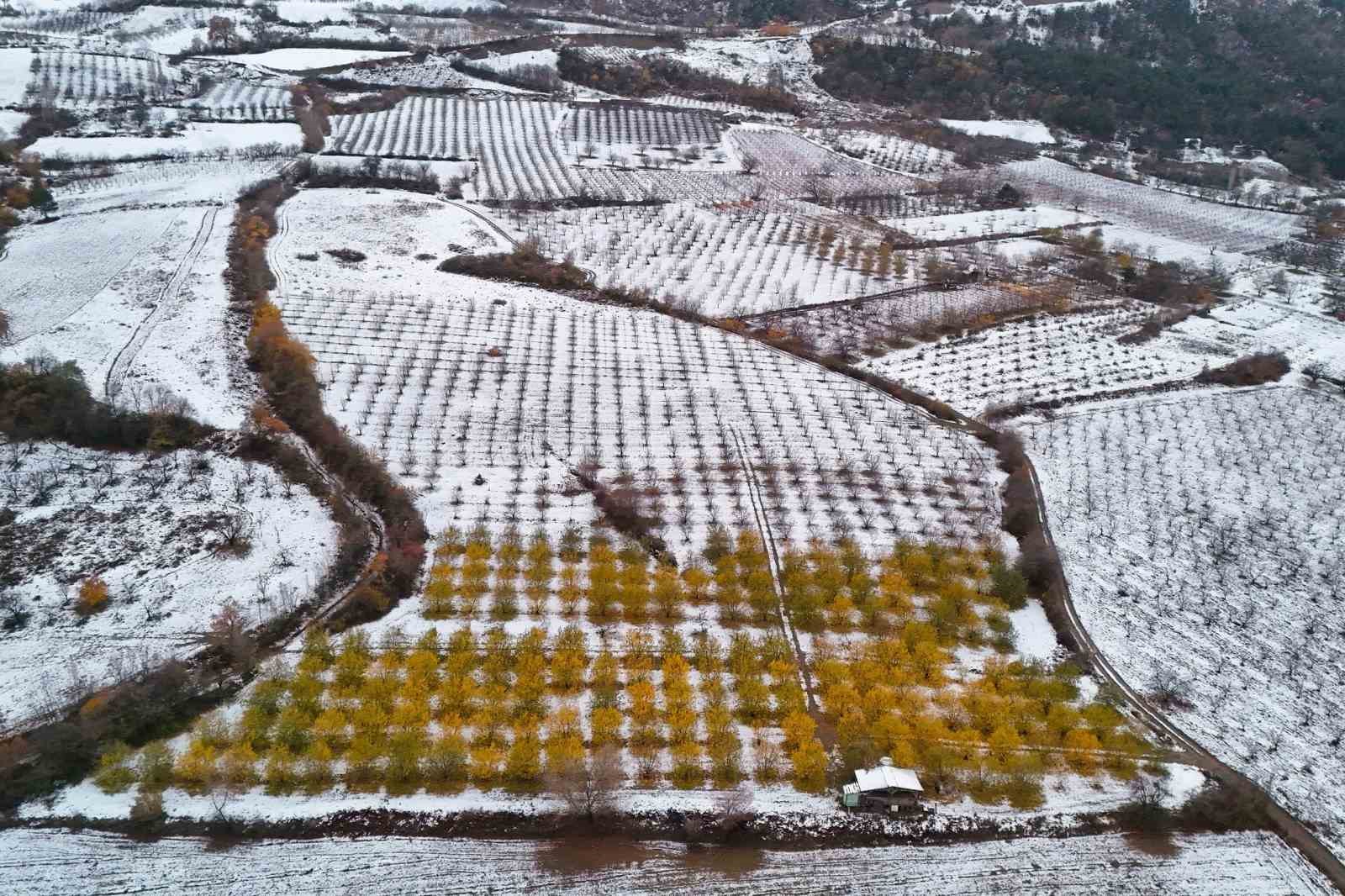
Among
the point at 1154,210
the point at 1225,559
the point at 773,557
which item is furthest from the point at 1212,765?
the point at 1154,210

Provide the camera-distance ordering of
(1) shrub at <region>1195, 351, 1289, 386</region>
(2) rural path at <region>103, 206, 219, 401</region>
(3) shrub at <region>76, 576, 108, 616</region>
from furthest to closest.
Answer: (1) shrub at <region>1195, 351, 1289, 386</region> < (2) rural path at <region>103, 206, 219, 401</region> < (3) shrub at <region>76, 576, 108, 616</region>

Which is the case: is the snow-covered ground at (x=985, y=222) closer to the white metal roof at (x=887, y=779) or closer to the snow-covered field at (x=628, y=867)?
the white metal roof at (x=887, y=779)

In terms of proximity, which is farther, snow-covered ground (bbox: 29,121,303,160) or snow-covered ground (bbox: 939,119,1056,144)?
snow-covered ground (bbox: 939,119,1056,144)

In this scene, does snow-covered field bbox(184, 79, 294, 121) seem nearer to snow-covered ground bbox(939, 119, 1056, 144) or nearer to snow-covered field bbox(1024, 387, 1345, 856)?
snow-covered ground bbox(939, 119, 1056, 144)

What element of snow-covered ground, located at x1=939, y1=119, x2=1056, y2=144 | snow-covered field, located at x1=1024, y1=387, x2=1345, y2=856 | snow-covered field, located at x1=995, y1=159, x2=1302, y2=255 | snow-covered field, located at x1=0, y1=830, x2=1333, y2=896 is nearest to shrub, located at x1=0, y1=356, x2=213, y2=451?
snow-covered field, located at x1=0, y1=830, x2=1333, y2=896

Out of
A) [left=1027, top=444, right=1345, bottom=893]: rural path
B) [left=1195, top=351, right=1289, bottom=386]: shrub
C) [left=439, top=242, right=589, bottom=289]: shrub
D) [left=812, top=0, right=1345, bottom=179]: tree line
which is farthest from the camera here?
[left=812, top=0, right=1345, bottom=179]: tree line

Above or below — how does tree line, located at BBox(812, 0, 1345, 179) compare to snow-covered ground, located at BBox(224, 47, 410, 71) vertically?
above

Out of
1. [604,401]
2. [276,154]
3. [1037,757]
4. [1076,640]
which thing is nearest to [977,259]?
[604,401]

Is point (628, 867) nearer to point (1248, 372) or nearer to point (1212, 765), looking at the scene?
point (1212, 765)
